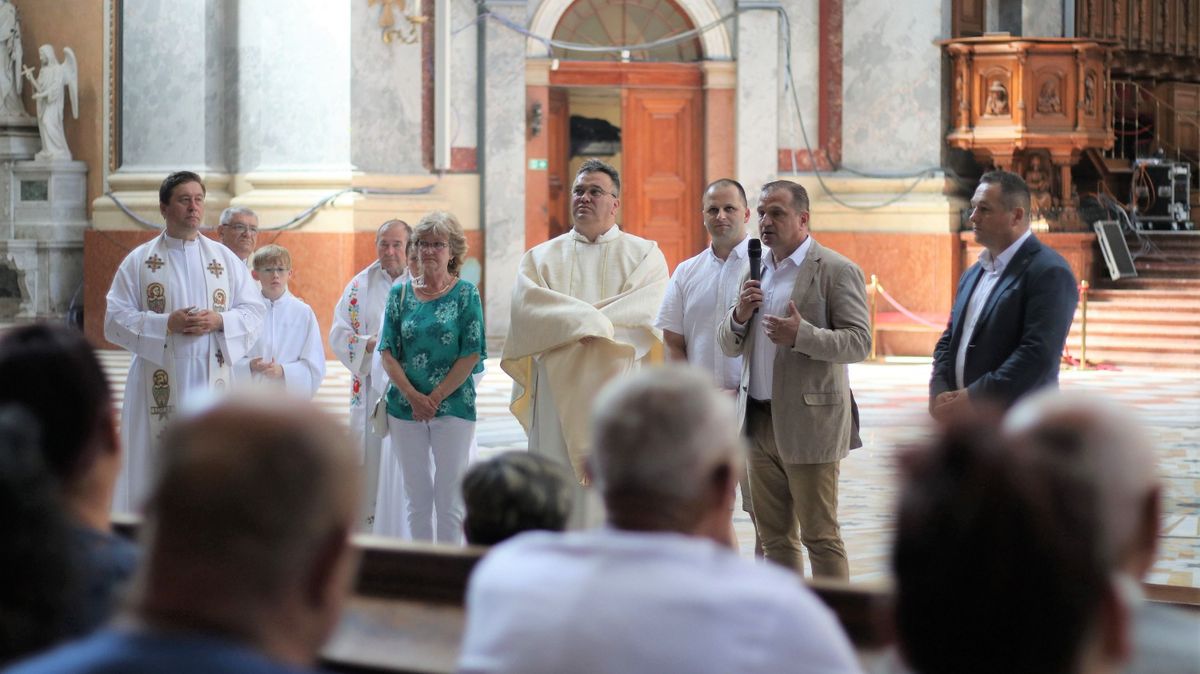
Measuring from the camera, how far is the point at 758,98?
49.6 ft

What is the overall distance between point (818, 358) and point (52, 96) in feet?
41.9

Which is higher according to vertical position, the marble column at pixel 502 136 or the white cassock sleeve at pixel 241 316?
the marble column at pixel 502 136

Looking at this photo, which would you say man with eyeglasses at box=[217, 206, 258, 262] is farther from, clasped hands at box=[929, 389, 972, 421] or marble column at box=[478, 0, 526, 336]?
marble column at box=[478, 0, 526, 336]

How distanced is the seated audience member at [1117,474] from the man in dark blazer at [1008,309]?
113 inches

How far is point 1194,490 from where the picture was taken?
7930 millimetres

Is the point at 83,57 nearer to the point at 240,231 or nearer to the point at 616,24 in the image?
the point at 616,24

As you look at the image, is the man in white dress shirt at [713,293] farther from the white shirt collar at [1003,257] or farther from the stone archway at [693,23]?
the stone archway at [693,23]

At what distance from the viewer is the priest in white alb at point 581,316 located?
5.71 m

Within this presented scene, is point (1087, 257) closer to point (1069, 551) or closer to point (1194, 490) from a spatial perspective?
point (1194, 490)

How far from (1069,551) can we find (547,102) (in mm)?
13715

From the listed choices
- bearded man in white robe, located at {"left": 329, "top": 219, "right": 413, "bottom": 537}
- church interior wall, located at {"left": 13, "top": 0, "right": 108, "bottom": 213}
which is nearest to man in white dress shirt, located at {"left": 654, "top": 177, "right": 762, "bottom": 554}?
bearded man in white robe, located at {"left": 329, "top": 219, "right": 413, "bottom": 537}

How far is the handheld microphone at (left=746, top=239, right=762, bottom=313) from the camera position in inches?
198

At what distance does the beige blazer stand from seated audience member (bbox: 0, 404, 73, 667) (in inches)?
134

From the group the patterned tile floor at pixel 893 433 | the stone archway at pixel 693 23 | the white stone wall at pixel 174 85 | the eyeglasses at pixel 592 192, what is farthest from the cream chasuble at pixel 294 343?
the stone archway at pixel 693 23
